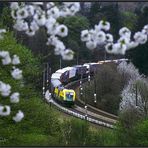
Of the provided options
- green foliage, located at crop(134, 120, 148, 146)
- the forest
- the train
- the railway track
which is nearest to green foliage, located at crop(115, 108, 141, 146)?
the forest

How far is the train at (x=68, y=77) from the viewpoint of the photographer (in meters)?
16.2

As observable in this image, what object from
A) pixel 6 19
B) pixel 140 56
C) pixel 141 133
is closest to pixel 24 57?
pixel 6 19

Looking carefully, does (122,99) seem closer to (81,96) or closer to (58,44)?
(81,96)

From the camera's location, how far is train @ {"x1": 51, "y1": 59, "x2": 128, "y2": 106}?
16.2 metres

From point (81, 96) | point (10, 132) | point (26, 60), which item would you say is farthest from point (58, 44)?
point (81, 96)

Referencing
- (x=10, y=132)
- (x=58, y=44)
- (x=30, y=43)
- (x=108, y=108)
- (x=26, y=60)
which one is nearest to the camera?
(x=58, y=44)

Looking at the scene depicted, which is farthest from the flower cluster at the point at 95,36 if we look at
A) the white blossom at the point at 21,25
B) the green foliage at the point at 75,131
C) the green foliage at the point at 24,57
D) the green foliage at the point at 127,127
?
the green foliage at the point at 75,131

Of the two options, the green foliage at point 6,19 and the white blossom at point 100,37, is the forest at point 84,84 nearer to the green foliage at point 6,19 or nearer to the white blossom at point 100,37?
the green foliage at point 6,19

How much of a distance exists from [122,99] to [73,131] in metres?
3.53

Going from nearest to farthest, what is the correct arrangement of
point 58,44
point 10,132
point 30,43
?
point 58,44, point 10,132, point 30,43

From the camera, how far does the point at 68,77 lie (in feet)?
61.2

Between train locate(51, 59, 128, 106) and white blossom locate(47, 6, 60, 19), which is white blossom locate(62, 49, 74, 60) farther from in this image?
train locate(51, 59, 128, 106)

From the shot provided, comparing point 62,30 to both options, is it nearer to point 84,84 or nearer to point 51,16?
point 51,16

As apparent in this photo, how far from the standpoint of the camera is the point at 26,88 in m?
14.9
